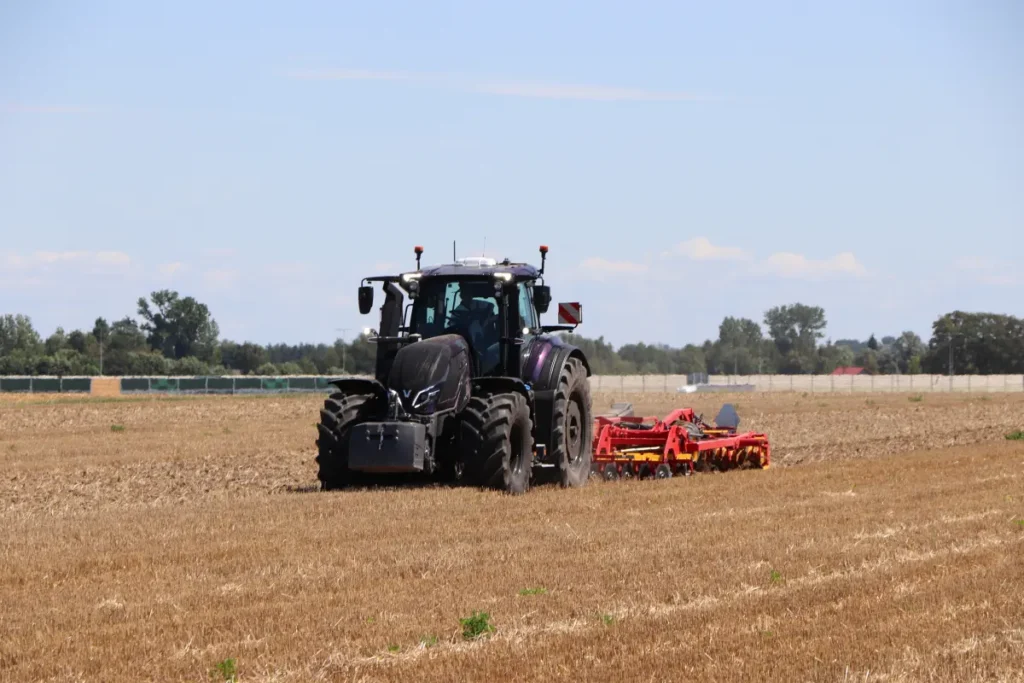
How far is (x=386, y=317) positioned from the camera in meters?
16.4

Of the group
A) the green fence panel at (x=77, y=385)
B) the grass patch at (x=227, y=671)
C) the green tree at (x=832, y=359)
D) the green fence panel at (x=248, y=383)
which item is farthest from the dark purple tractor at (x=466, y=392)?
the green tree at (x=832, y=359)

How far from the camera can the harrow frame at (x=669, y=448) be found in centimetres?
1858

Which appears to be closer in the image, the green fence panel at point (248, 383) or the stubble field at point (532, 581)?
the stubble field at point (532, 581)

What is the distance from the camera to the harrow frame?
61.0ft

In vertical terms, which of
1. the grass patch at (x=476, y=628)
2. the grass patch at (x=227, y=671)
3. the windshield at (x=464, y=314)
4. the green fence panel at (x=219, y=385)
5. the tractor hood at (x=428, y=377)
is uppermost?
the windshield at (x=464, y=314)

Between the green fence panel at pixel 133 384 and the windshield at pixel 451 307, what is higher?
the windshield at pixel 451 307

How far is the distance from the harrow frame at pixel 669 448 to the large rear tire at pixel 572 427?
793 mm

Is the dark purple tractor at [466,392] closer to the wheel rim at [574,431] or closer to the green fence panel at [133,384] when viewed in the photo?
the wheel rim at [574,431]

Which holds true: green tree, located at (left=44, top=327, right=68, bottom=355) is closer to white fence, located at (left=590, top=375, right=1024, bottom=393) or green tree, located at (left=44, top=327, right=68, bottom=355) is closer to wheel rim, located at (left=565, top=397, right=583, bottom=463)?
white fence, located at (left=590, top=375, right=1024, bottom=393)

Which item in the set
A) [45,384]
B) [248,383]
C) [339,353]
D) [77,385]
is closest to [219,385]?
Answer: [248,383]

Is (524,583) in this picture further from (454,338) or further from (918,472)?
(918,472)

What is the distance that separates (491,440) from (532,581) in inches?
201

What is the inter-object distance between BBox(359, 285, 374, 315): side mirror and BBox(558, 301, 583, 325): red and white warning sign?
2830 millimetres

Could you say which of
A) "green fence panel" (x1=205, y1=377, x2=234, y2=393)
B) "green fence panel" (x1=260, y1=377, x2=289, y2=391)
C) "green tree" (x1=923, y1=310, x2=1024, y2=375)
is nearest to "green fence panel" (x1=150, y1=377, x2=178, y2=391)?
"green fence panel" (x1=205, y1=377, x2=234, y2=393)
